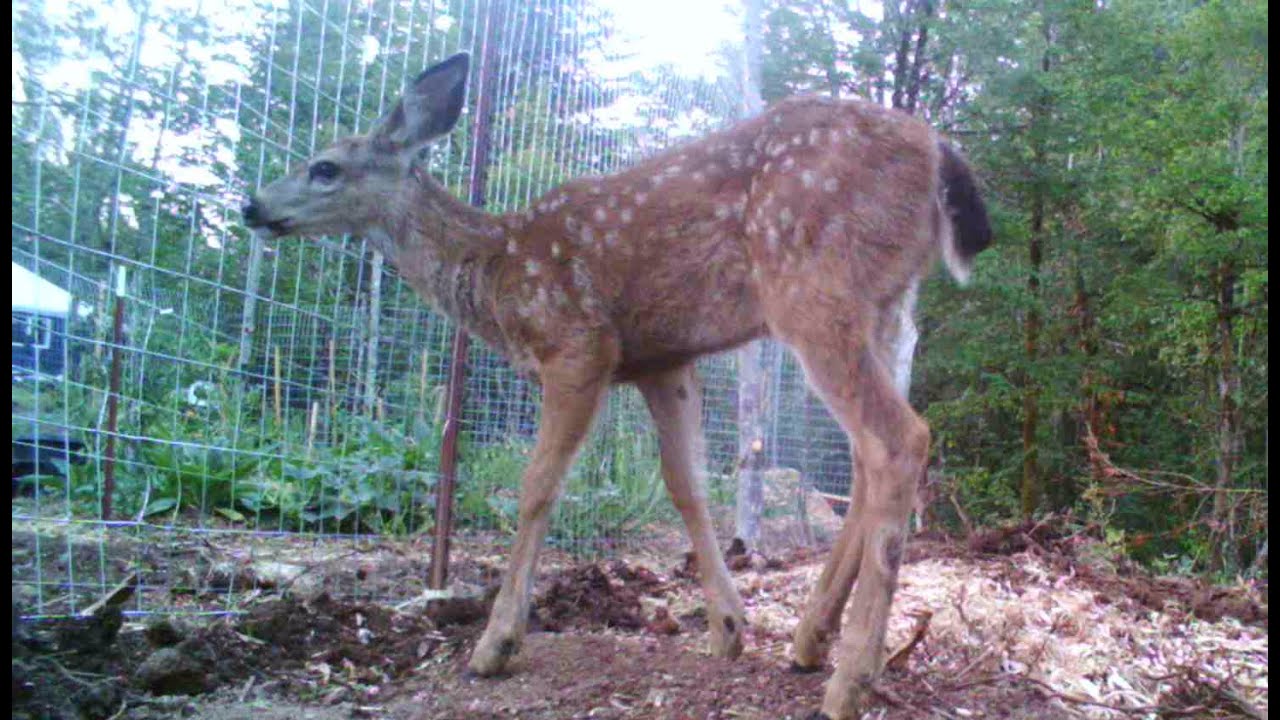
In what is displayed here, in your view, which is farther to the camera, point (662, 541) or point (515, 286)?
point (662, 541)

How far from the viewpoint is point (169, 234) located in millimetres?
4227


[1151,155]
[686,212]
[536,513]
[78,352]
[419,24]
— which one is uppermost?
[1151,155]

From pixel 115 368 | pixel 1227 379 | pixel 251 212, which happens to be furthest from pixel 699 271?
pixel 1227 379

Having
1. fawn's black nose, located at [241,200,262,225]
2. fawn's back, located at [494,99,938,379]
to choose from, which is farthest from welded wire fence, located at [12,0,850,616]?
fawn's back, located at [494,99,938,379]

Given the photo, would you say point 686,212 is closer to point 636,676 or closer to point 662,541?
point 636,676

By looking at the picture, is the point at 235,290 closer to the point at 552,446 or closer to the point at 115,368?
the point at 115,368

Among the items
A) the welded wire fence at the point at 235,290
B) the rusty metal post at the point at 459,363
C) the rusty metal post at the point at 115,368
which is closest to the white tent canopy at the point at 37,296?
the welded wire fence at the point at 235,290

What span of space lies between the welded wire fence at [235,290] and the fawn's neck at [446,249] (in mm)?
497

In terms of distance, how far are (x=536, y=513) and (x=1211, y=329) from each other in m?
10.2

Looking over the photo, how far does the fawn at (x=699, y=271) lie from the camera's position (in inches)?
135

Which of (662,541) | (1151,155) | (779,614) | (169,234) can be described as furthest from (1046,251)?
(169,234)

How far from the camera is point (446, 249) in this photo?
455 centimetres

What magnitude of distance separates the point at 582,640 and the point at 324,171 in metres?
2.25

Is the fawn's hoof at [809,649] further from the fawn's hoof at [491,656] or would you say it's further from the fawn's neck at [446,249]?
the fawn's neck at [446,249]
